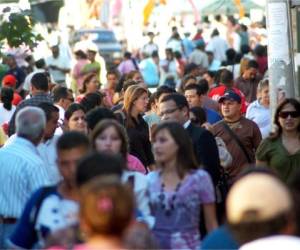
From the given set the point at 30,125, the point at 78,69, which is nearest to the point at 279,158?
the point at 30,125

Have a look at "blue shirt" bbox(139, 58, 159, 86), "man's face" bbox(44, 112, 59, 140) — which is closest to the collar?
"man's face" bbox(44, 112, 59, 140)

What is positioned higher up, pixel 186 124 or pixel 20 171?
pixel 186 124

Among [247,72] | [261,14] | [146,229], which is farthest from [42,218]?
[261,14]

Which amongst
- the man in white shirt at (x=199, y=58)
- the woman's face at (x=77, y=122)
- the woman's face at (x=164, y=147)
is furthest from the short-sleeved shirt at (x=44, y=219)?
the man in white shirt at (x=199, y=58)

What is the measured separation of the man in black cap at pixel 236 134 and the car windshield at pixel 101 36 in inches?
967

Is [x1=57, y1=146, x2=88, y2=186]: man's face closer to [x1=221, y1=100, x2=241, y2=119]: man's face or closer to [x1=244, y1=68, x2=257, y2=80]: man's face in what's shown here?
[x1=221, y1=100, x2=241, y2=119]: man's face

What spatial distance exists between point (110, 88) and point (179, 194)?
14864mm

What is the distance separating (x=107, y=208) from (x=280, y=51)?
914 centimetres

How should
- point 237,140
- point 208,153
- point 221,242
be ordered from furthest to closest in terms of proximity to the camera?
point 237,140
point 208,153
point 221,242

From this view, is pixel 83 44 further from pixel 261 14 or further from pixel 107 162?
pixel 107 162

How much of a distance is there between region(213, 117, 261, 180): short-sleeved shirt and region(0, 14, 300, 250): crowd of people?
0.01 metres

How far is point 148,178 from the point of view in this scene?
32.5 feet

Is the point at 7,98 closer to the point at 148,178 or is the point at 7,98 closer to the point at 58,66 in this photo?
the point at 148,178

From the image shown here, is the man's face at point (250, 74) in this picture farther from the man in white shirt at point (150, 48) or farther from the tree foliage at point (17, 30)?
the man in white shirt at point (150, 48)
